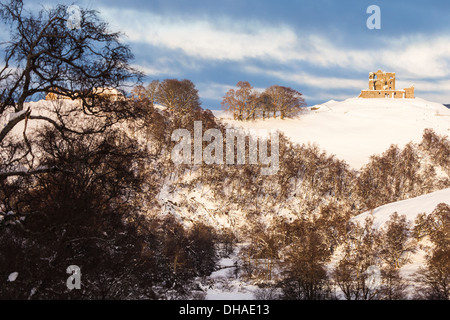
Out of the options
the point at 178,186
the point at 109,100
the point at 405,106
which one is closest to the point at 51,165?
the point at 109,100

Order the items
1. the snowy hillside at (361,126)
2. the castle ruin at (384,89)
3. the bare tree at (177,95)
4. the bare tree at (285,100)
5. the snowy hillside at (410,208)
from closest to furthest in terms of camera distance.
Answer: the snowy hillside at (410,208) → the snowy hillside at (361,126) → the bare tree at (177,95) → the bare tree at (285,100) → the castle ruin at (384,89)

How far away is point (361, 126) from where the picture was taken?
91625 mm

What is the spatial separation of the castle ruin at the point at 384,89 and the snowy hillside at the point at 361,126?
609 inches

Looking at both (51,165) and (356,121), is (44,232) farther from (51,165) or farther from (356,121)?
(356,121)

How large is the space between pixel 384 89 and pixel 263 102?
209 feet

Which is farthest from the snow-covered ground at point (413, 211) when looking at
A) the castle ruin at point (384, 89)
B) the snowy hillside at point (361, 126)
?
the castle ruin at point (384, 89)

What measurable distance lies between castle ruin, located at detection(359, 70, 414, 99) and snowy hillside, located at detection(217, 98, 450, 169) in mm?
15464

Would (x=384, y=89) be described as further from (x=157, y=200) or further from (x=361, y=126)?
(x=157, y=200)

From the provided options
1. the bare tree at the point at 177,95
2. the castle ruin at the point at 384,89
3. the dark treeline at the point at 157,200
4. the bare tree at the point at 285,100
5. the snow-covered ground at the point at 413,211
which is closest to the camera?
the dark treeline at the point at 157,200

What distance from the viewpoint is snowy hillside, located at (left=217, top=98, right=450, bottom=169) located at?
7453cm

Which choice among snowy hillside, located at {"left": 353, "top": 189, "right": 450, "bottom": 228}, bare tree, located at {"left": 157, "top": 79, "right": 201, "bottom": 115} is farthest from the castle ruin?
snowy hillside, located at {"left": 353, "top": 189, "right": 450, "bottom": 228}

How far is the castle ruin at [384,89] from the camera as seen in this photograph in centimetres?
13100

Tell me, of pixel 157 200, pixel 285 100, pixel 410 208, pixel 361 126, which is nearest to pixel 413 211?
pixel 410 208

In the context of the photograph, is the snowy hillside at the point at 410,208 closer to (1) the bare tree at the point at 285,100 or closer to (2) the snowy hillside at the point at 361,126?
(2) the snowy hillside at the point at 361,126
